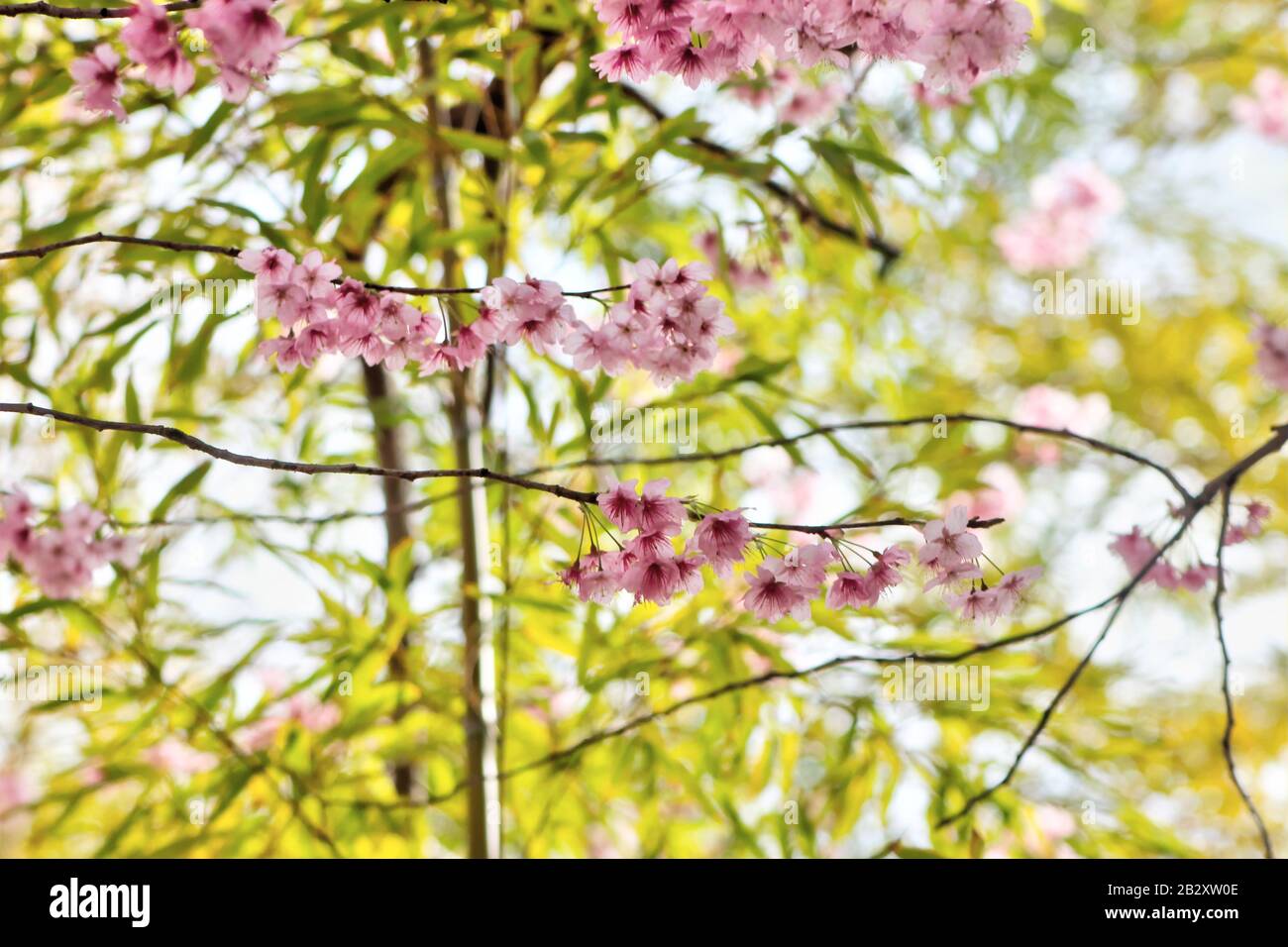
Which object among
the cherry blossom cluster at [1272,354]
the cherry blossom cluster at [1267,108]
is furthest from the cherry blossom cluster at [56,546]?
the cherry blossom cluster at [1267,108]

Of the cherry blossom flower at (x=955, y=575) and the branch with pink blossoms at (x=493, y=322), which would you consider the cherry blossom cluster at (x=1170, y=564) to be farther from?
the branch with pink blossoms at (x=493, y=322)

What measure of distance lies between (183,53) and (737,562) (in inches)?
19.1

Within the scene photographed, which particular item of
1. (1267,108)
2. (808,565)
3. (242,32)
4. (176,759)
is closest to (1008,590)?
(808,565)

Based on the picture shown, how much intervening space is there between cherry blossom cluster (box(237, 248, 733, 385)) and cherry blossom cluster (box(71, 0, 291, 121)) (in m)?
0.11

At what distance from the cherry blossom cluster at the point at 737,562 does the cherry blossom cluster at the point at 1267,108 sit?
96.2 inches

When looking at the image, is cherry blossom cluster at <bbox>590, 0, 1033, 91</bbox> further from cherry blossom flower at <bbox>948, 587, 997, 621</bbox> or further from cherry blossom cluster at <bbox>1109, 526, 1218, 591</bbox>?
cherry blossom cluster at <bbox>1109, 526, 1218, 591</bbox>

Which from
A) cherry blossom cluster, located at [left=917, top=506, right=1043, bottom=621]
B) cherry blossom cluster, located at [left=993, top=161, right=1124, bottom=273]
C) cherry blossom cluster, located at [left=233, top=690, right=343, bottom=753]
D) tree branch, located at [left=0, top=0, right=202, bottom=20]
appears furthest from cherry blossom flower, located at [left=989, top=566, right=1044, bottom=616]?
cherry blossom cluster, located at [left=993, top=161, right=1124, bottom=273]

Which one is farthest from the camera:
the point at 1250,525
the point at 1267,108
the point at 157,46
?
the point at 1267,108

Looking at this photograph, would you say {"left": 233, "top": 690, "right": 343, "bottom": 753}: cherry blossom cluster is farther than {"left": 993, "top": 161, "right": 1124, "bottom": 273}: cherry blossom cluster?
No

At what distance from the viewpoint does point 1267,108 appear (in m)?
2.62

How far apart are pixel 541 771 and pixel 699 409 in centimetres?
48

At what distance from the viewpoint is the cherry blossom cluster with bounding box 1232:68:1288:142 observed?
2.55 m

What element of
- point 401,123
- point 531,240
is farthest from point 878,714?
point 531,240

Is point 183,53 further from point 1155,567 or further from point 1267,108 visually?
point 1267,108
